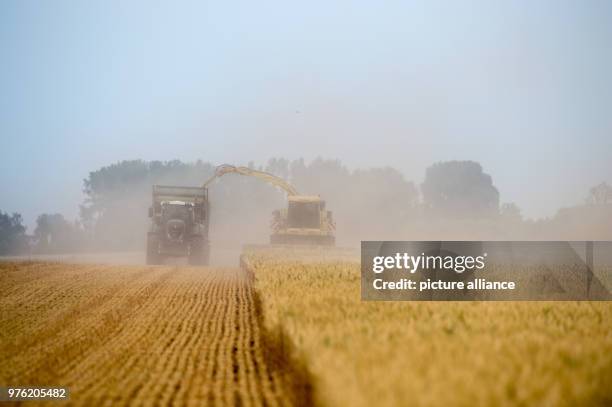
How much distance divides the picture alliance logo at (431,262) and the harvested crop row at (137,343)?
3100 millimetres

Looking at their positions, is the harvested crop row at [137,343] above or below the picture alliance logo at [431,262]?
below

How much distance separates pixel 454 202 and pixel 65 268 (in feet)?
237

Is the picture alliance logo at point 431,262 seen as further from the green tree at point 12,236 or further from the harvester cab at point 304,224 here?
the green tree at point 12,236

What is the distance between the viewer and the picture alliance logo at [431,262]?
12.4 meters

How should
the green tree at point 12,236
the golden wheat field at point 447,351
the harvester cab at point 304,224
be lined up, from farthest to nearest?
the green tree at point 12,236 < the harvester cab at point 304,224 < the golden wheat field at point 447,351

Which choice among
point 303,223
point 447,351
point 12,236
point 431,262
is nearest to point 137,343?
point 431,262

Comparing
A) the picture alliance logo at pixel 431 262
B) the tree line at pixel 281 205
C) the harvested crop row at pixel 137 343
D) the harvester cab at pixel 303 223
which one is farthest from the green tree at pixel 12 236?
the picture alliance logo at pixel 431 262

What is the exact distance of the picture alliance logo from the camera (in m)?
12.4

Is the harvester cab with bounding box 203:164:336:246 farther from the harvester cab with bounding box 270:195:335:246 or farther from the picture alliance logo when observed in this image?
the picture alliance logo

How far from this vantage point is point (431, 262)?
12383 mm

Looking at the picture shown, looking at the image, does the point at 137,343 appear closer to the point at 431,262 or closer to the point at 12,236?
the point at 431,262

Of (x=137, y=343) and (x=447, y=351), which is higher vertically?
(x=447, y=351)

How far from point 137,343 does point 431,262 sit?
5.59 meters

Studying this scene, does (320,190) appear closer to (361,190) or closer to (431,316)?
(361,190)
